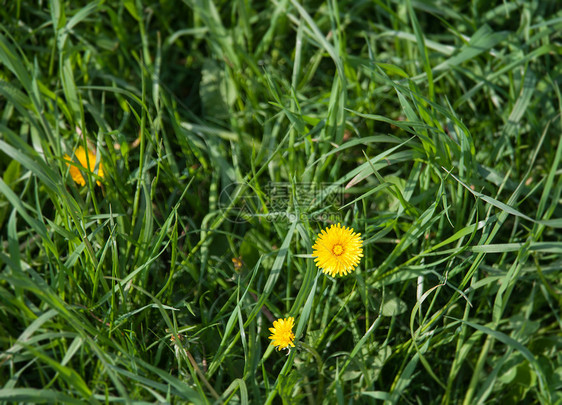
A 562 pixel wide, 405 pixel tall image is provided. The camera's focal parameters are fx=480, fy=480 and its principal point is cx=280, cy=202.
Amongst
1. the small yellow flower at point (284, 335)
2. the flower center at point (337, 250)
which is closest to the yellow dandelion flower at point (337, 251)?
the flower center at point (337, 250)

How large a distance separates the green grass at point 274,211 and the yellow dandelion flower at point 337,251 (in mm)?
39

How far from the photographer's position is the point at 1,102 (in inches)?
60.6

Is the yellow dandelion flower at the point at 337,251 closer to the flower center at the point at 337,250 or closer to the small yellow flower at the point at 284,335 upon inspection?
the flower center at the point at 337,250

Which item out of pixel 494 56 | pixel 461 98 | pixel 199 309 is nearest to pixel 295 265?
pixel 199 309

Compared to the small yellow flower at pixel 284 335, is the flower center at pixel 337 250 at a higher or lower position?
higher

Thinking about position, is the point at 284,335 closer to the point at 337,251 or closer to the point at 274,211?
the point at 337,251

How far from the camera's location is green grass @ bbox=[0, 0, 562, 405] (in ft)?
3.70

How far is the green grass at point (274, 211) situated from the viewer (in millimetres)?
1129

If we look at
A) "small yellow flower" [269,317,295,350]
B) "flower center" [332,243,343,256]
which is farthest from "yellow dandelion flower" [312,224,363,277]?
"small yellow flower" [269,317,295,350]

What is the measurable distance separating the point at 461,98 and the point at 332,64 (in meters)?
0.46

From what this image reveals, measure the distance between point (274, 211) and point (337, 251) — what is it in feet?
0.81

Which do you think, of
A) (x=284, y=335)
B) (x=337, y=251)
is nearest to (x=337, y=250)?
(x=337, y=251)

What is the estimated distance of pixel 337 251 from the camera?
1115mm

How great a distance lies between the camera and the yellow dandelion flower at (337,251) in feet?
3.62
